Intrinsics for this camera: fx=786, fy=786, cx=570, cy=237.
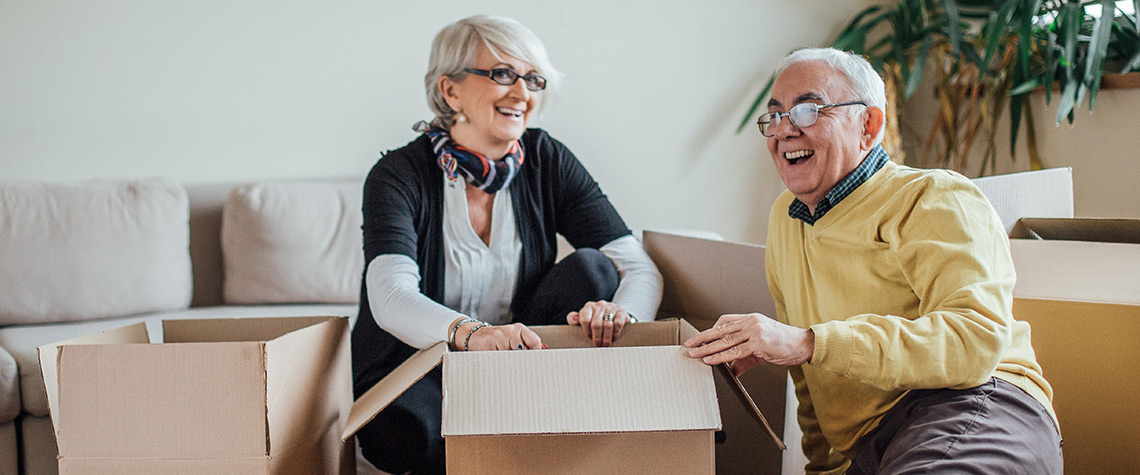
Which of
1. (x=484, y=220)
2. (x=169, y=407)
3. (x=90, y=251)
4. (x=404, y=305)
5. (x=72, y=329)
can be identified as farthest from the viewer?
(x=90, y=251)

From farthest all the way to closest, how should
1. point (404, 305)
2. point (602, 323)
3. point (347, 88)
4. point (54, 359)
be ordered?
1. point (347, 88)
2. point (404, 305)
3. point (602, 323)
4. point (54, 359)

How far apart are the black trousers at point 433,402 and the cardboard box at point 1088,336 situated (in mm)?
709

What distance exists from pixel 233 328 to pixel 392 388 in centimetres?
41

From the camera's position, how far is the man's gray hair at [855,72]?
3.84 ft

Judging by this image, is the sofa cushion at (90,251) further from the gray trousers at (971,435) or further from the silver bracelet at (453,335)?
the gray trousers at (971,435)

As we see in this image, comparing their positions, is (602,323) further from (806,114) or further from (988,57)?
(988,57)

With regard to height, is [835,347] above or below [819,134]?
below

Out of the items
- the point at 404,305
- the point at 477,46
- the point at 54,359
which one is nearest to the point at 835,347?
the point at 404,305

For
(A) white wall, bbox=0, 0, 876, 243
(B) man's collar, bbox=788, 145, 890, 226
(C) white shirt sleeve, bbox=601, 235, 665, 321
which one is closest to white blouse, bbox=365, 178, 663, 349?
(C) white shirt sleeve, bbox=601, 235, 665, 321

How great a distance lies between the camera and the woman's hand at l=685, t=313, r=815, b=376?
3.05 feet

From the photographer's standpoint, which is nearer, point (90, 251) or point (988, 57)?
Result: point (90, 251)

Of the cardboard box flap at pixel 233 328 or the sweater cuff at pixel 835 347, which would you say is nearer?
the sweater cuff at pixel 835 347

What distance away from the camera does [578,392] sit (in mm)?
896

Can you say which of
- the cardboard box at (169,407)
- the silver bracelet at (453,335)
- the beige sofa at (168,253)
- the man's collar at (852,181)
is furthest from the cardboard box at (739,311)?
the beige sofa at (168,253)
